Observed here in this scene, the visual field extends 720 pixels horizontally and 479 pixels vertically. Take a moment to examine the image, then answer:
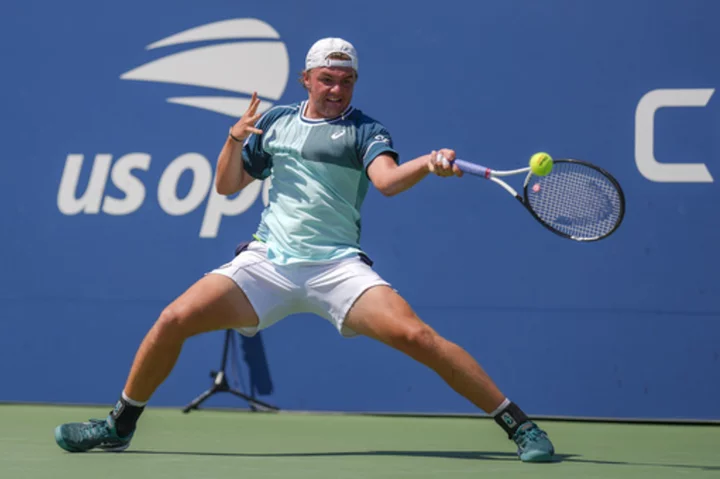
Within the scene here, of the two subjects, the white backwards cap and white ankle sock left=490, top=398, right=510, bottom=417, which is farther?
the white backwards cap

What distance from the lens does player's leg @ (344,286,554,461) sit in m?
4.19

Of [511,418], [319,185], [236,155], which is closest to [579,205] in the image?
[511,418]

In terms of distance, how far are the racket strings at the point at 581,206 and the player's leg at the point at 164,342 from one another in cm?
110

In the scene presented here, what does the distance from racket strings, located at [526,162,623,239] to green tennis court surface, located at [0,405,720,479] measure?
2.67 ft

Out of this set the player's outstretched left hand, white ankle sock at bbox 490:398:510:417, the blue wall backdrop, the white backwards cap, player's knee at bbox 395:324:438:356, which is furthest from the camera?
the blue wall backdrop

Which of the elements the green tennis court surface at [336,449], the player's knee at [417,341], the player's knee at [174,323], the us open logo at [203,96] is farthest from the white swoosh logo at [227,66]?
the player's knee at [417,341]

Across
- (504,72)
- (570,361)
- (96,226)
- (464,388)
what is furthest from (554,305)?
(96,226)

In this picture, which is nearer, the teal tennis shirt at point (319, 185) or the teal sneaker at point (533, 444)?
the teal sneaker at point (533, 444)

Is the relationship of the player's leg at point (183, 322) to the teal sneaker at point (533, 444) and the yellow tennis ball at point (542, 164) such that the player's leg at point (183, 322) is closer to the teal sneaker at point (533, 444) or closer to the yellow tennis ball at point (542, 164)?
the teal sneaker at point (533, 444)

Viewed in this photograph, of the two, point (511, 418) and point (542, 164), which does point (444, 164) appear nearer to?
point (542, 164)

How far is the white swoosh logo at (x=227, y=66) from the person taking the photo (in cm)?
638

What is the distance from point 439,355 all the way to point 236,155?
3.47ft

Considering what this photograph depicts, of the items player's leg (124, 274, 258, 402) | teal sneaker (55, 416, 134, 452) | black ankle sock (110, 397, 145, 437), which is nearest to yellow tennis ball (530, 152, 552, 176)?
player's leg (124, 274, 258, 402)

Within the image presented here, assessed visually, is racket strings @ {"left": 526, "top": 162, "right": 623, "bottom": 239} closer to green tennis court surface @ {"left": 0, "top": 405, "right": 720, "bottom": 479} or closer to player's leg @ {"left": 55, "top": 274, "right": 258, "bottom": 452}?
green tennis court surface @ {"left": 0, "top": 405, "right": 720, "bottom": 479}
